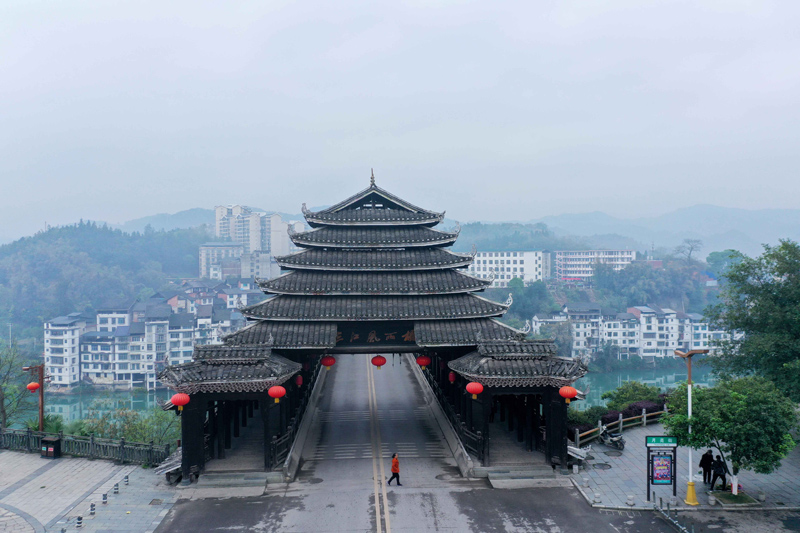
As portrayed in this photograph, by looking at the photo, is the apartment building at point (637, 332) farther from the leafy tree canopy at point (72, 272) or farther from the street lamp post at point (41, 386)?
the leafy tree canopy at point (72, 272)

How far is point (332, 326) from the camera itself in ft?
73.8

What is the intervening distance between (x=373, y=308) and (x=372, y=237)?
11.3ft

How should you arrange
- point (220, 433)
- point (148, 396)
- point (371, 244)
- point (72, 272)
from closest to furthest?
point (220, 433)
point (371, 244)
point (148, 396)
point (72, 272)

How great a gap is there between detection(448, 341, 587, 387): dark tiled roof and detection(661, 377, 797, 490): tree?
3406 millimetres

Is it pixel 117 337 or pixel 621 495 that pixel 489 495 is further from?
pixel 117 337

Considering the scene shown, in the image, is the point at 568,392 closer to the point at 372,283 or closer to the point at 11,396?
the point at 372,283

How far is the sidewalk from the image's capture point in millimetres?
17094

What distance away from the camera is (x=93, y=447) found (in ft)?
71.9

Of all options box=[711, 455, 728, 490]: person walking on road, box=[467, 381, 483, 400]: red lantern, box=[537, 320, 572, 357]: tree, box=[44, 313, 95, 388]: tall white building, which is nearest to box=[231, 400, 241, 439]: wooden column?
box=[467, 381, 483, 400]: red lantern

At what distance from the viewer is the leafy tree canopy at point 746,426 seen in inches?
629

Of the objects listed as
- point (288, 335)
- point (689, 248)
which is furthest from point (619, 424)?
point (689, 248)

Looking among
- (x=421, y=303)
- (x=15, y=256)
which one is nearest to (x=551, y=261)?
(x=15, y=256)

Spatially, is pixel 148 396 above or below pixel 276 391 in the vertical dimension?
below

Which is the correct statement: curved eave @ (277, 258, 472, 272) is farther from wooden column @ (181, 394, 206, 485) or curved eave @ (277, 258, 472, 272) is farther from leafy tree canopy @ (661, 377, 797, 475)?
leafy tree canopy @ (661, 377, 797, 475)
